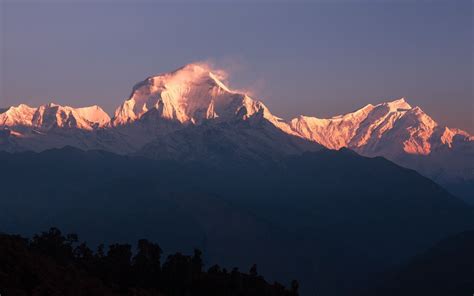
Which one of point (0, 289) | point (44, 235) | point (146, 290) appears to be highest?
point (44, 235)

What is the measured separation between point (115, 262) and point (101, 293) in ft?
101

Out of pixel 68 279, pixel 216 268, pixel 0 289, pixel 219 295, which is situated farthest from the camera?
pixel 216 268

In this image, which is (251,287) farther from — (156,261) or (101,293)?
(101,293)

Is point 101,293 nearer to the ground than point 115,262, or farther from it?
nearer to the ground

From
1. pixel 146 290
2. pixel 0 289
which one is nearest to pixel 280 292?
pixel 146 290

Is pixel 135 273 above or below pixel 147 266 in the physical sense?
below

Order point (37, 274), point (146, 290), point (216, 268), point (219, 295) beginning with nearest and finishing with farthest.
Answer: point (37, 274) → point (146, 290) → point (219, 295) → point (216, 268)

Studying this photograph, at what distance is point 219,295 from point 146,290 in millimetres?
16720

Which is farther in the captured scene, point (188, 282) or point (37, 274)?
point (188, 282)

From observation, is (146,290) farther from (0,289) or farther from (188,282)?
(0,289)

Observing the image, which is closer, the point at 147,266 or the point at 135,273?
the point at 135,273

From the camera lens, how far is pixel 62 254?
18462cm

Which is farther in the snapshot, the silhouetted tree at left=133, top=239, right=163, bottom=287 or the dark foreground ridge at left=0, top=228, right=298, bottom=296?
the silhouetted tree at left=133, top=239, right=163, bottom=287

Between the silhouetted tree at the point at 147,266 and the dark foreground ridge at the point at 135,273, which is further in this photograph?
the silhouetted tree at the point at 147,266
